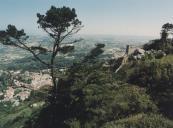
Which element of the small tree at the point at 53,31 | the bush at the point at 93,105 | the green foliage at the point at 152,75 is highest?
the small tree at the point at 53,31

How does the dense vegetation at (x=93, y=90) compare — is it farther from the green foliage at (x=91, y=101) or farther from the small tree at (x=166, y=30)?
the small tree at (x=166, y=30)

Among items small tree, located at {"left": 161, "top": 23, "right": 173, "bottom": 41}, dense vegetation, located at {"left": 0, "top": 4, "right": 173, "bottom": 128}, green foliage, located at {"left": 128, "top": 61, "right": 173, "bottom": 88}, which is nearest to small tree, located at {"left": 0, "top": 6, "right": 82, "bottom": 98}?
dense vegetation, located at {"left": 0, "top": 4, "right": 173, "bottom": 128}

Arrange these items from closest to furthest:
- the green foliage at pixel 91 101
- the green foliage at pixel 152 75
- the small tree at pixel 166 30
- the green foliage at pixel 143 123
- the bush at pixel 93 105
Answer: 1. the green foliage at pixel 143 123
2. the bush at pixel 93 105
3. the green foliage at pixel 91 101
4. the green foliage at pixel 152 75
5. the small tree at pixel 166 30

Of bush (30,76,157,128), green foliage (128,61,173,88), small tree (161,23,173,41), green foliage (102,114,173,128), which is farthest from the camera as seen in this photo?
small tree (161,23,173,41)

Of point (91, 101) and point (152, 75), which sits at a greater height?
point (152, 75)

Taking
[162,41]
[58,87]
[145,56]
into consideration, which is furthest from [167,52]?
[58,87]

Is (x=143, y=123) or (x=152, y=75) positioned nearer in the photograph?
(x=143, y=123)

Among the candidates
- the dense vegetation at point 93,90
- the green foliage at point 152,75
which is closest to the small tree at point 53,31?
the dense vegetation at point 93,90

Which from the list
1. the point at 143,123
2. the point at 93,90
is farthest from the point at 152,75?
the point at 143,123

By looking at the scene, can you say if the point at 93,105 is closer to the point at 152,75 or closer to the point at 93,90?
the point at 93,90

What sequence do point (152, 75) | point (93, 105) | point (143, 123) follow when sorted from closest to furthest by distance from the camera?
point (143, 123)
point (93, 105)
point (152, 75)

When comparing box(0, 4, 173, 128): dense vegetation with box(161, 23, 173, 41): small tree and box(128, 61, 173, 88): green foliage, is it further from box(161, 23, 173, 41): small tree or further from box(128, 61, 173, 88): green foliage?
box(161, 23, 173, 41): small tree

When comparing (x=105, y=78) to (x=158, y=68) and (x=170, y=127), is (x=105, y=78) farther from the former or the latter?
(x=170, y=127)
